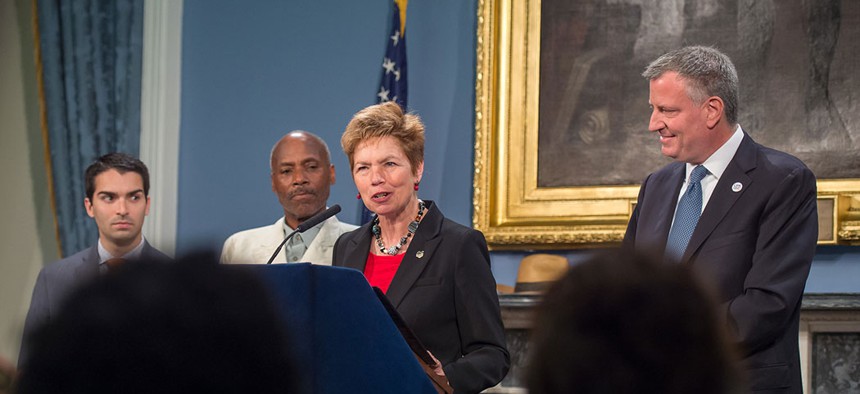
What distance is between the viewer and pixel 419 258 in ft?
10.3

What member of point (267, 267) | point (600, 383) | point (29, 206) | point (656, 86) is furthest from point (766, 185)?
point (29, 206)

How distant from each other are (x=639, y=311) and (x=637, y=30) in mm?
4785

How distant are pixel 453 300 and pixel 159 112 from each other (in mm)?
3718

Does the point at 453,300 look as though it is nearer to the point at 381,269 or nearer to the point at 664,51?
the point at 381,269

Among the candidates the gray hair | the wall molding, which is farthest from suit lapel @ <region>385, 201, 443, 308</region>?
the wall molding

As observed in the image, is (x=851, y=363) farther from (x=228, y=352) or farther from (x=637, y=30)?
(x=228, y=352)

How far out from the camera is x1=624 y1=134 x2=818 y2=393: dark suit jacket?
2.85m

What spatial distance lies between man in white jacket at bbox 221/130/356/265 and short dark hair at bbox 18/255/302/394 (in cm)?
383


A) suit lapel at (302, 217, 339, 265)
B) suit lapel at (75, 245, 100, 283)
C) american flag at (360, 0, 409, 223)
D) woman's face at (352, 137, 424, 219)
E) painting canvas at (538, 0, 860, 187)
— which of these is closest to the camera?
woman's face at (352, 137, 424, 219)

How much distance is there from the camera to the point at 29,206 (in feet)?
21.1

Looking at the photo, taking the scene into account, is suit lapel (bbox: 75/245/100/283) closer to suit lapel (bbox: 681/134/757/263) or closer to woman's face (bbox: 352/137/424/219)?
woman's face (bbox: 352/137/424/219)

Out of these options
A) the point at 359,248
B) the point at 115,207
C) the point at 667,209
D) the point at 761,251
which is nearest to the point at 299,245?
the point at 115,207

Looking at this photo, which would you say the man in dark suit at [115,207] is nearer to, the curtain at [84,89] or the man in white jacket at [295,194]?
the man in white jacket at [295,194]

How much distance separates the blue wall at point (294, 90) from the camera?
5.96 metres
